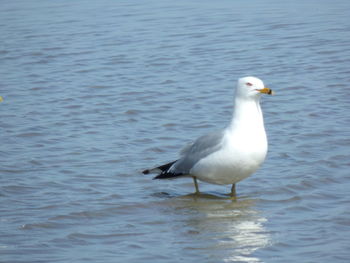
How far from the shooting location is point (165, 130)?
867cm

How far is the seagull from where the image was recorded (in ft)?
20.6

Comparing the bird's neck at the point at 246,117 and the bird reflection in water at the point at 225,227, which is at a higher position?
the bird's neck at the point at 246,117

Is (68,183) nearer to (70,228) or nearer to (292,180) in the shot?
(70,228)

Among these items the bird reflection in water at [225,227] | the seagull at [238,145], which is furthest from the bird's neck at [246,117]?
the bird reflection in water at [225,227]

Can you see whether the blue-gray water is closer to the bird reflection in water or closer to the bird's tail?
the bird reflection in water

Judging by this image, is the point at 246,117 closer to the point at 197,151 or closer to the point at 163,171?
the point at 197,151

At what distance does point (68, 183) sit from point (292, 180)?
6.62 feet

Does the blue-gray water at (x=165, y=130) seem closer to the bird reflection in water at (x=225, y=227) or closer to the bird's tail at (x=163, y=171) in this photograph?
the bird reflection in water at (x=225, y=227)

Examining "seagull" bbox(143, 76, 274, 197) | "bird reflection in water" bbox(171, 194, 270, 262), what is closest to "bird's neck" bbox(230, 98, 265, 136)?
"seagull" bbox(143, 76, 274, 197)

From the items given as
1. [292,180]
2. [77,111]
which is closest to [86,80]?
[77,111]

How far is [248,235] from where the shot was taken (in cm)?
559

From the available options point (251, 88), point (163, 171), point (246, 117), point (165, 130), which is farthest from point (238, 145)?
point (165, 130)

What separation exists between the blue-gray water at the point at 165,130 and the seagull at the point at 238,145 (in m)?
0.29

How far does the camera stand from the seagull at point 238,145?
6.27 metres
